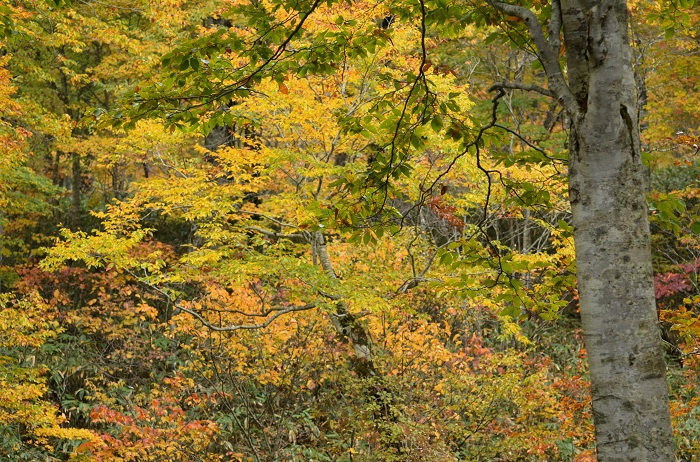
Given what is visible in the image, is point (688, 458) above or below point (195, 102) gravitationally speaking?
below

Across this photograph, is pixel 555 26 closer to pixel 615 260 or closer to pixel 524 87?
pixel 524 87

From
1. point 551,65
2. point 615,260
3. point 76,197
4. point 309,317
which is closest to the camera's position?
point 615,260

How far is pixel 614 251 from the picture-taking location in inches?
84.8

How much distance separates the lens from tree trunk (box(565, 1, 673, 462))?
2.09 meters

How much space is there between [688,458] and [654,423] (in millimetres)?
8416

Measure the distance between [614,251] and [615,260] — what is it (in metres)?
0.03

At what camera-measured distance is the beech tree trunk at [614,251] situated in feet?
6.86

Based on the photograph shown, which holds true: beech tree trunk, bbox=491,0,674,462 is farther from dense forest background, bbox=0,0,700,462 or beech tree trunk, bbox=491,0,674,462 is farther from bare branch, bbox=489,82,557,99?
dense forest background, bbox=0,0,700,462

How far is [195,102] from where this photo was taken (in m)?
3.89

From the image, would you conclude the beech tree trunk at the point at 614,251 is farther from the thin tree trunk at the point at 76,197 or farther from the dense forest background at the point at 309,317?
the thin tree trunk at the point at 76,197

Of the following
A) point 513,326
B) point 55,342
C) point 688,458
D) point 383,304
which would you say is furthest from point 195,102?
point 55,342

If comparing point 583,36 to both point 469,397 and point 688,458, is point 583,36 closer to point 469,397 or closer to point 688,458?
point 469,397

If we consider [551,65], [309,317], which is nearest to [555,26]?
[551,65]

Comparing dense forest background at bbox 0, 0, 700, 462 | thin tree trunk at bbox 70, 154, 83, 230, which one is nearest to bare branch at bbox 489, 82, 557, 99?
dense forest background at bbox 0, 0, 700, 462
